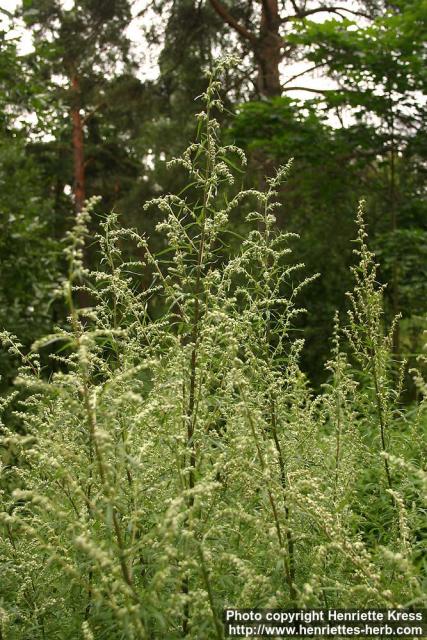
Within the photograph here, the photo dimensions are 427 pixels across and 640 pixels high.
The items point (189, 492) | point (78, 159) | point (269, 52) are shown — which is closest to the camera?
point (189, 492)

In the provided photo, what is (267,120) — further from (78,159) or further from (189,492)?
(78,159)

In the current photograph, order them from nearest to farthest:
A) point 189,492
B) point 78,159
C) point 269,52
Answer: point 189,492, point 269,52, point 78,159

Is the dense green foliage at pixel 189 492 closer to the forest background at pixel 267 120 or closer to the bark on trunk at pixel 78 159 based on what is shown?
the forest background at pixel 267 120

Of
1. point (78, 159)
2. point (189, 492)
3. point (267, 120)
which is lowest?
point (189, 492)

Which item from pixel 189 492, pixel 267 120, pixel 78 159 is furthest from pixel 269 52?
pixel 189 492

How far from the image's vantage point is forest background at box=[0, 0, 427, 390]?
8750 millimetres

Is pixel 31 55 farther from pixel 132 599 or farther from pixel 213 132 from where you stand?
pixel 132 599

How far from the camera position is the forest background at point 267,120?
8.75 meters

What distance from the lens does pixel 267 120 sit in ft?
34.6

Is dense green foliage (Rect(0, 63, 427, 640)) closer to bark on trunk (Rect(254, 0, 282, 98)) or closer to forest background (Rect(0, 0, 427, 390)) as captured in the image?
forest background (Rect(0, 0, 427, 390))

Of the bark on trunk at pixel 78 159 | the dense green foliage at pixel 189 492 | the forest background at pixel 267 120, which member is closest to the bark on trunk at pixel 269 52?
the forest background at pixel 267 120

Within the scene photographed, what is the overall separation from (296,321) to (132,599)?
9.88m

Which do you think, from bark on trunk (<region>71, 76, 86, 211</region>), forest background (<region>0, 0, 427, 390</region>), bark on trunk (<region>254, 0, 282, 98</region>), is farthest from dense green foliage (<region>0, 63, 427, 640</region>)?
bark on trunk (<region>71, 76, 86, 211</region>)

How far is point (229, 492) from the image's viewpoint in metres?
2.98
